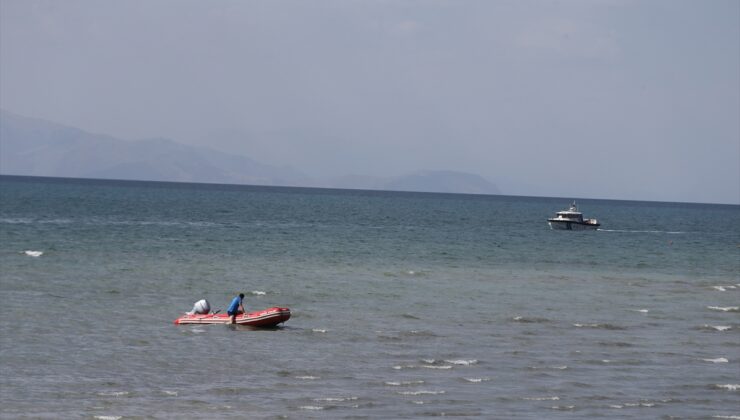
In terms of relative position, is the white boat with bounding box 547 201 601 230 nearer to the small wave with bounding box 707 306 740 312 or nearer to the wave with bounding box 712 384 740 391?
the small wave with bounding box 707 306 740 312

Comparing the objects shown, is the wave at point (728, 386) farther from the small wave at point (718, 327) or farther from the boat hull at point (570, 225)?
the boat hull at point (570, 225)

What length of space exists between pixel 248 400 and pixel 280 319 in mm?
12270

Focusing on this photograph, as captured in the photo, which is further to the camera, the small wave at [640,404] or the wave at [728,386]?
the wave at [728,386]

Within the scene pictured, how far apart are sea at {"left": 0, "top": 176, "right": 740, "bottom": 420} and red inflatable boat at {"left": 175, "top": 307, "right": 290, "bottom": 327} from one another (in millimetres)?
396

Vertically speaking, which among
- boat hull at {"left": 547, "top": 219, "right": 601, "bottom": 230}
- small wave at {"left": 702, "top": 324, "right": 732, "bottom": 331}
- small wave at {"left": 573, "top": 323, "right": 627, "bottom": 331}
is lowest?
small wave at {"left": 573, "top": 323, "right": 627, "bottom": 331}

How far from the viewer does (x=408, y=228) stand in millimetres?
117938

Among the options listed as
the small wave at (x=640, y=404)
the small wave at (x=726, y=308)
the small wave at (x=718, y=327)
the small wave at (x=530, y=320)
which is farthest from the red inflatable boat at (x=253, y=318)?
the small wave at (x=726, y=308)

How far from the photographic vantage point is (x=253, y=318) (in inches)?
1433

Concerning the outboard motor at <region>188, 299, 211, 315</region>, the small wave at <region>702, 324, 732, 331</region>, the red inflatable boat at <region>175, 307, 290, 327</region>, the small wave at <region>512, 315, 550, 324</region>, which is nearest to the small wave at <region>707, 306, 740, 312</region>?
the small wave at <region>702, 324, 732, 331</region>

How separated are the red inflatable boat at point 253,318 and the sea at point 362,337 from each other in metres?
0.40

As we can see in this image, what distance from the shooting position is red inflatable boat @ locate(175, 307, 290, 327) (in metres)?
36.2

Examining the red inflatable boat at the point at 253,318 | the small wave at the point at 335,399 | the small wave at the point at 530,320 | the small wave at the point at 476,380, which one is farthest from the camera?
the small wave at the point at 530,320

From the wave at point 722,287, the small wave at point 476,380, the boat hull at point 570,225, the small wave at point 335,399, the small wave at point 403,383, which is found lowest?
the small wave at point 335,399

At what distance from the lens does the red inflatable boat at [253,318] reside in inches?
1423
